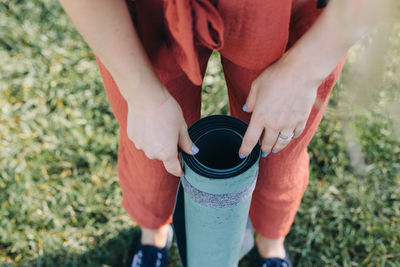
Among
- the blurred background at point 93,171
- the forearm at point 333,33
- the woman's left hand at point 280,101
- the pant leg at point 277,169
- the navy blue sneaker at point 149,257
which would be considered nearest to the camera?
the forearm at point 333,33

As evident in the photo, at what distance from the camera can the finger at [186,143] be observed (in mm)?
1093

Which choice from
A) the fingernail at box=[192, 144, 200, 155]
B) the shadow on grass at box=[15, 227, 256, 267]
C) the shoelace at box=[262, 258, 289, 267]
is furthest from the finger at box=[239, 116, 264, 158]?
the shadow on grass at box=[15, 227, 256, 267]

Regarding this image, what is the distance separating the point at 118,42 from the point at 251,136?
1.49 ft

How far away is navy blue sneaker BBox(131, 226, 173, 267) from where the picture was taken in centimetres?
199

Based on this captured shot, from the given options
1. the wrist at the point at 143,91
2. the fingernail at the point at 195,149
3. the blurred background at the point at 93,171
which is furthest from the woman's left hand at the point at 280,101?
the blurred background at the point at 93,171

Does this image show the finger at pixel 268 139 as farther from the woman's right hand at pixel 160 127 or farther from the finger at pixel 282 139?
the woman's right hand at pixel 160 127

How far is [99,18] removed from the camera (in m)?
0.89

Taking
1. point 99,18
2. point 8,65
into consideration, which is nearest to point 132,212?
point 99,18

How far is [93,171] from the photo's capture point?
2.31 m

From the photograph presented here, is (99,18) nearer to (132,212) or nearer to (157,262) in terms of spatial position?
(132,212)

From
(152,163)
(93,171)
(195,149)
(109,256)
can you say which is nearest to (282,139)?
(195,149)

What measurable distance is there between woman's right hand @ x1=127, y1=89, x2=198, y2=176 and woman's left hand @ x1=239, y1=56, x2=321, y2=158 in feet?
0.68

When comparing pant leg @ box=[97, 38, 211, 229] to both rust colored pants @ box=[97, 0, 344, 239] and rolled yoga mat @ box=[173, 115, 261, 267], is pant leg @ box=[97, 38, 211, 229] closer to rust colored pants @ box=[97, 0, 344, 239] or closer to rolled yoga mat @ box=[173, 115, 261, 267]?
rust colored pants @ box=[97, 0, 344, 239]

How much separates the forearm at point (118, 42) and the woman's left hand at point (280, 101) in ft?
0.91
